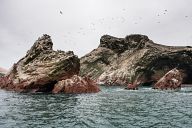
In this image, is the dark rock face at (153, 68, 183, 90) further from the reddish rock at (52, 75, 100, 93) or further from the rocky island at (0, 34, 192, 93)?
the reddish rock at (52, 75, 100, 93)

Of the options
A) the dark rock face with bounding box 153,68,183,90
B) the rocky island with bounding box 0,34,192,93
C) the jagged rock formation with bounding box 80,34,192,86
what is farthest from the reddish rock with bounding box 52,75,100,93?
the jagged rock formation with bounding box 80,34,192,86

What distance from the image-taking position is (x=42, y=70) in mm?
69750

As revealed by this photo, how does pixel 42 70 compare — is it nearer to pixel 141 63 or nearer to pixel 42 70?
pixel 42 70

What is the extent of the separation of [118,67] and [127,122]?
14198 centimetres

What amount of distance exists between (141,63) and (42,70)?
89237 mm

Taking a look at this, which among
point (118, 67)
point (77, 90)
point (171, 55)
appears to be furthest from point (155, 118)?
point (118, 67)

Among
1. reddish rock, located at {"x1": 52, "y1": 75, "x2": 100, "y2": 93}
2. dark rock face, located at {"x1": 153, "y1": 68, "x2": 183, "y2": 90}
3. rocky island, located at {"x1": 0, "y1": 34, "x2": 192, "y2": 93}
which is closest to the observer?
reddish rock, located at {"x1": 52, "y1": 75, "x2": 100, "y2": 93}

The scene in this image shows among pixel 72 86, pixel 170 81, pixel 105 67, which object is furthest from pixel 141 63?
pixel 72 86

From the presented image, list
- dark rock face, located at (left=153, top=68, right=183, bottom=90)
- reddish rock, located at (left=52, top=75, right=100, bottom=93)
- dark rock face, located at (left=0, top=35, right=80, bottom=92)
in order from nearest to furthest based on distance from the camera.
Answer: reddish rock, located at (left=52, top=75, right=100, bottom=93)
dark rock face, located at (left=0, top=35, right=80, bottom=92)
dark rock face, located at (left=153, top=68, right=183, bottom=90)

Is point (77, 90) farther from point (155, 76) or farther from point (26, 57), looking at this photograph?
point (155, 76)

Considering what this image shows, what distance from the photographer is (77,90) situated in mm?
68062

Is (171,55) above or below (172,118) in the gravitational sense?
above

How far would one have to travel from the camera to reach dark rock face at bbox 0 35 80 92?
6869cm

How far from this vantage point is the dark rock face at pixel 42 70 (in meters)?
68.7
